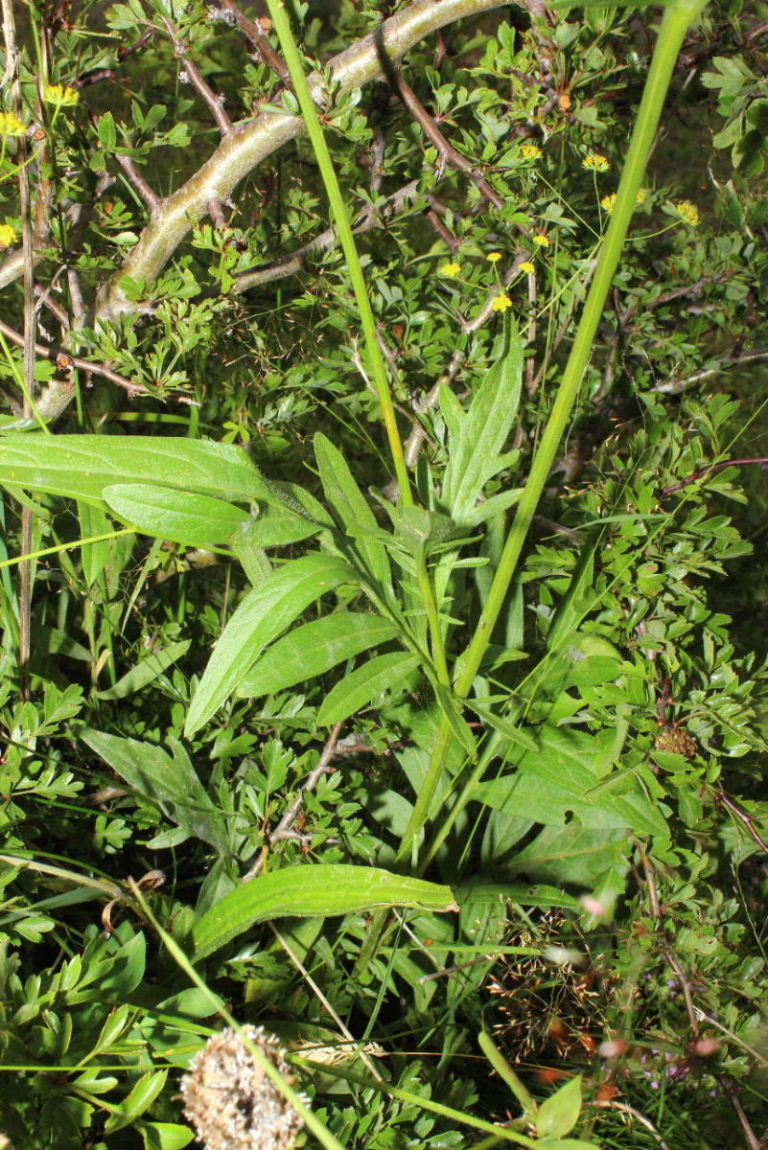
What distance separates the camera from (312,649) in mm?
843

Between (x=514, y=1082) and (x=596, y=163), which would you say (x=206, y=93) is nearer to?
(x=596, y=163)

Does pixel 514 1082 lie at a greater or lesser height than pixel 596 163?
lesser

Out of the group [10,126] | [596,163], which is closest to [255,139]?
[10,126]

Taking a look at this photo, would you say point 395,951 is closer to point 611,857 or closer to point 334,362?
point 611,857

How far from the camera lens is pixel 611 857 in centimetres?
118

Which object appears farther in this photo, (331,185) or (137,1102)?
(137,1102)

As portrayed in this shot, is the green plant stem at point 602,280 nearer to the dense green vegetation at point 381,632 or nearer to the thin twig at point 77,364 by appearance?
the dense green vegetation at point 381,632

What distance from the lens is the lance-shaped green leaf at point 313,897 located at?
0.84 metres

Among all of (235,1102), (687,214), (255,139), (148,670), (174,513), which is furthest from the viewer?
(687,214)

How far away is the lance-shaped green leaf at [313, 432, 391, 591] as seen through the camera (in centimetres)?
93

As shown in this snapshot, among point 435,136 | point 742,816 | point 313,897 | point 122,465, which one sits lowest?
point 742,816

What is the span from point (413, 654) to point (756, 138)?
0.59 m

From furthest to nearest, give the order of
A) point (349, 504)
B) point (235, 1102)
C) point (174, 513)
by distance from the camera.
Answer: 1. point (349, 504)
2. point (174, 513)
3. point (235, 1102)

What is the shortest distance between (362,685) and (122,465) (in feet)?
0.98
